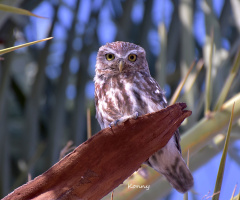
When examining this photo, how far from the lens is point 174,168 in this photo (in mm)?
1731

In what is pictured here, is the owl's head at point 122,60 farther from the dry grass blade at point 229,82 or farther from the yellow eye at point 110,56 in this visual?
the dry grass blade at point 229,82

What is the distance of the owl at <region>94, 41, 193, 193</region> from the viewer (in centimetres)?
171

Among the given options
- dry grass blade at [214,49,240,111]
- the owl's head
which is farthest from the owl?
dry grass blade at [214,49,240,111]

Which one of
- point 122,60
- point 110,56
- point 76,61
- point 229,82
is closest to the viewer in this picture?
point 229,82

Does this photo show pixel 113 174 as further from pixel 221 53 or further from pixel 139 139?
pixel 221 53

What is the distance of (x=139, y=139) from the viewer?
1.18 metres

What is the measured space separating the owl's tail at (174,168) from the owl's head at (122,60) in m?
0.45

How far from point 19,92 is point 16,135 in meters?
0.47

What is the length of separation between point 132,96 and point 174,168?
0.32m

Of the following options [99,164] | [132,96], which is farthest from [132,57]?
[99,164]

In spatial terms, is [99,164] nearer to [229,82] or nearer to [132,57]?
[229,82]

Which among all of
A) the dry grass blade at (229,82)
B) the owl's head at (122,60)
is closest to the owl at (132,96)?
the owl's head at (122,60)

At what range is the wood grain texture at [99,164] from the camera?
3.72 ft

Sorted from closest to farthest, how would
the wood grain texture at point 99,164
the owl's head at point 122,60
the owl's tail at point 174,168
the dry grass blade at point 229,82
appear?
the wood grain texture at point 99,164 < the dry grass blade at point 229,82 < the owl's tail at point 174,168 < the owl's head at point 122,60
